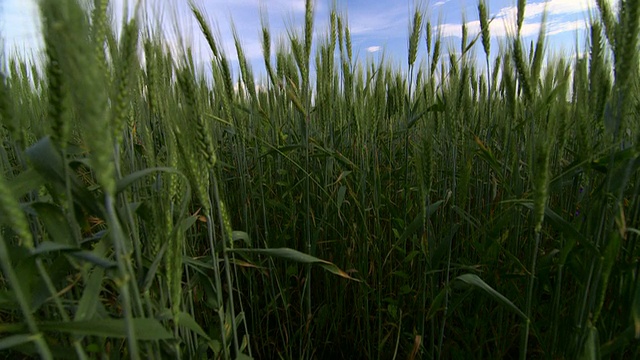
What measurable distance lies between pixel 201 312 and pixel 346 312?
62cm

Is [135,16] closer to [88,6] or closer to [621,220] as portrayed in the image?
[88,6]

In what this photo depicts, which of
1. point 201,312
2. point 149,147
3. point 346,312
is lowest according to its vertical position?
point 346,312

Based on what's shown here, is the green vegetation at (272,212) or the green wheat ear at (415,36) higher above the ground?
the green wheat ear at (415,36)

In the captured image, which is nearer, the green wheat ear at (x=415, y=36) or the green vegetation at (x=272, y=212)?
the green vegetation at (x=272, y=212)

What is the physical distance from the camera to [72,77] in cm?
50

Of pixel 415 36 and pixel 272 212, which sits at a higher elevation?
pixel 415 36

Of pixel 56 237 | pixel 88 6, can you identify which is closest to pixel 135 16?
pixel 88 6

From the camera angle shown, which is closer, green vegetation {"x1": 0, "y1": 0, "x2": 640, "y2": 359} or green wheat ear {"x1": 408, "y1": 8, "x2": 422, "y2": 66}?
green vegetation {"x1": 0, "y1": 0, "x2": 640, "y2": 359}

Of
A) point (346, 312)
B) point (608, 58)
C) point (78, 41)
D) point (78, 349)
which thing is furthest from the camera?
point (346, 312)

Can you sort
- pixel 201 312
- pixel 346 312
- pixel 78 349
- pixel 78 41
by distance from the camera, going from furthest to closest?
pixel 346 312 → pixel 201 312 → pixel 78 349 → pixel 78 41

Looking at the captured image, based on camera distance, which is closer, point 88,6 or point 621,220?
point 88,6

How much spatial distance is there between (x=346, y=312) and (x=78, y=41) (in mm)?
1463

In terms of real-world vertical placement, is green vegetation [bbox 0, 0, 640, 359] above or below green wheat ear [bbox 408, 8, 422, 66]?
below

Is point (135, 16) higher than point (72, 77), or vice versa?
point (135, 16)
